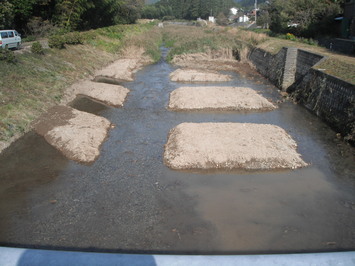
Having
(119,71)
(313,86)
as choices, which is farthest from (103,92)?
(313,86)

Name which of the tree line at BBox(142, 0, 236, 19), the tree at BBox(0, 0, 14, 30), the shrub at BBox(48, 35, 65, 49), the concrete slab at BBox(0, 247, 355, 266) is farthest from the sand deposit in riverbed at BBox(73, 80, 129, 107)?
the tree line at BBox(142, 0, 236, 19)

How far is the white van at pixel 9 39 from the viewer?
2111cm

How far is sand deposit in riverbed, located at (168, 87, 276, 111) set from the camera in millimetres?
16694

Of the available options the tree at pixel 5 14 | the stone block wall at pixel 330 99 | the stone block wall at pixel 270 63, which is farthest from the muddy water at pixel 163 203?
the tree at pixel 5 14

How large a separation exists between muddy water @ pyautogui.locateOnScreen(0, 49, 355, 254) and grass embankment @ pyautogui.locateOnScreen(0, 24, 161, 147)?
4.15ft

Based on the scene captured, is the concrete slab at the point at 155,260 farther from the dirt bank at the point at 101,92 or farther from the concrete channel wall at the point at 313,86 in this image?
the dirt bank at the point at 101,92

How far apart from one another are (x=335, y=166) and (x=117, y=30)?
36.1 m

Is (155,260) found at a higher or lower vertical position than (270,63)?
higher

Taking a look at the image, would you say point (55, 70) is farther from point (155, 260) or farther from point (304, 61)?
point (155, 260)

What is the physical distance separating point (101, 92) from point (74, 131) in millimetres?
6687

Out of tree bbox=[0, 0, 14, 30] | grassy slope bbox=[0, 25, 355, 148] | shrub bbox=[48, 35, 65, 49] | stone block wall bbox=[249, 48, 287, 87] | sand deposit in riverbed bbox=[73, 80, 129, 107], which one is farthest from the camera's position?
shrub bbox=[48, 35, 65, 49]

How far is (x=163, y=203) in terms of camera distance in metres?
8.91

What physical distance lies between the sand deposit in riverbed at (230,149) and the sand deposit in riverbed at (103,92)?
6200 millimetres

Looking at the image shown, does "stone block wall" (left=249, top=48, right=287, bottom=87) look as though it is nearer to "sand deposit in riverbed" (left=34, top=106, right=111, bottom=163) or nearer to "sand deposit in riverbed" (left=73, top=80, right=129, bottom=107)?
"sand deposit in riverbed" (left=73, top=80, right=129, bottom=107)
